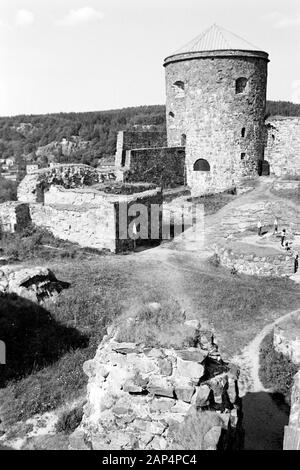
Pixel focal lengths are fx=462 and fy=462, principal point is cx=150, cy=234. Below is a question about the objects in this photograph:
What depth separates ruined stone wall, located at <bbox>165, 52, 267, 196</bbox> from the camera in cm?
2292

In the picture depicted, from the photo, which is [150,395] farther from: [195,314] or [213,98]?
[213,98]

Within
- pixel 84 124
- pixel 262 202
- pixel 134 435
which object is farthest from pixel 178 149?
pixel 84 124

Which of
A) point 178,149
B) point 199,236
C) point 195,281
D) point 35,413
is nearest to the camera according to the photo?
point 35,413

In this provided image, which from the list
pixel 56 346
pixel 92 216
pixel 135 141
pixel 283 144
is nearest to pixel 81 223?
pixel 92 216

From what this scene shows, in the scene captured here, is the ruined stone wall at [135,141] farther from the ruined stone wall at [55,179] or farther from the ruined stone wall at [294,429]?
the ruined stone wall at [294,429]

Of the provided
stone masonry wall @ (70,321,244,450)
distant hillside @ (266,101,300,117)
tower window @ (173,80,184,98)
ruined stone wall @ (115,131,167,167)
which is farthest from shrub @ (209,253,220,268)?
distant hillside @ (266,101,300,117)

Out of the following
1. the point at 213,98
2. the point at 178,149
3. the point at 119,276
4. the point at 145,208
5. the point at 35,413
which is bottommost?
the point at 35,413

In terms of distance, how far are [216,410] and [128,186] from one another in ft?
47.0

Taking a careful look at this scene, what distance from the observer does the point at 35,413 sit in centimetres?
770

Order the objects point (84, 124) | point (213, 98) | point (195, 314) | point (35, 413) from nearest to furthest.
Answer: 1. point (35, 413)
2. point (195, 314)
3. point (213, 98)
4. point (84, 124)

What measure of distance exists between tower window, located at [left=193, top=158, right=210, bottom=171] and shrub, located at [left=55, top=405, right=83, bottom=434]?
737 inches

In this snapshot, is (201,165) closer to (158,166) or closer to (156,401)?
(158,166)

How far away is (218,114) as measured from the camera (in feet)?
76.6

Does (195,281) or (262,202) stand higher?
(262,202)
